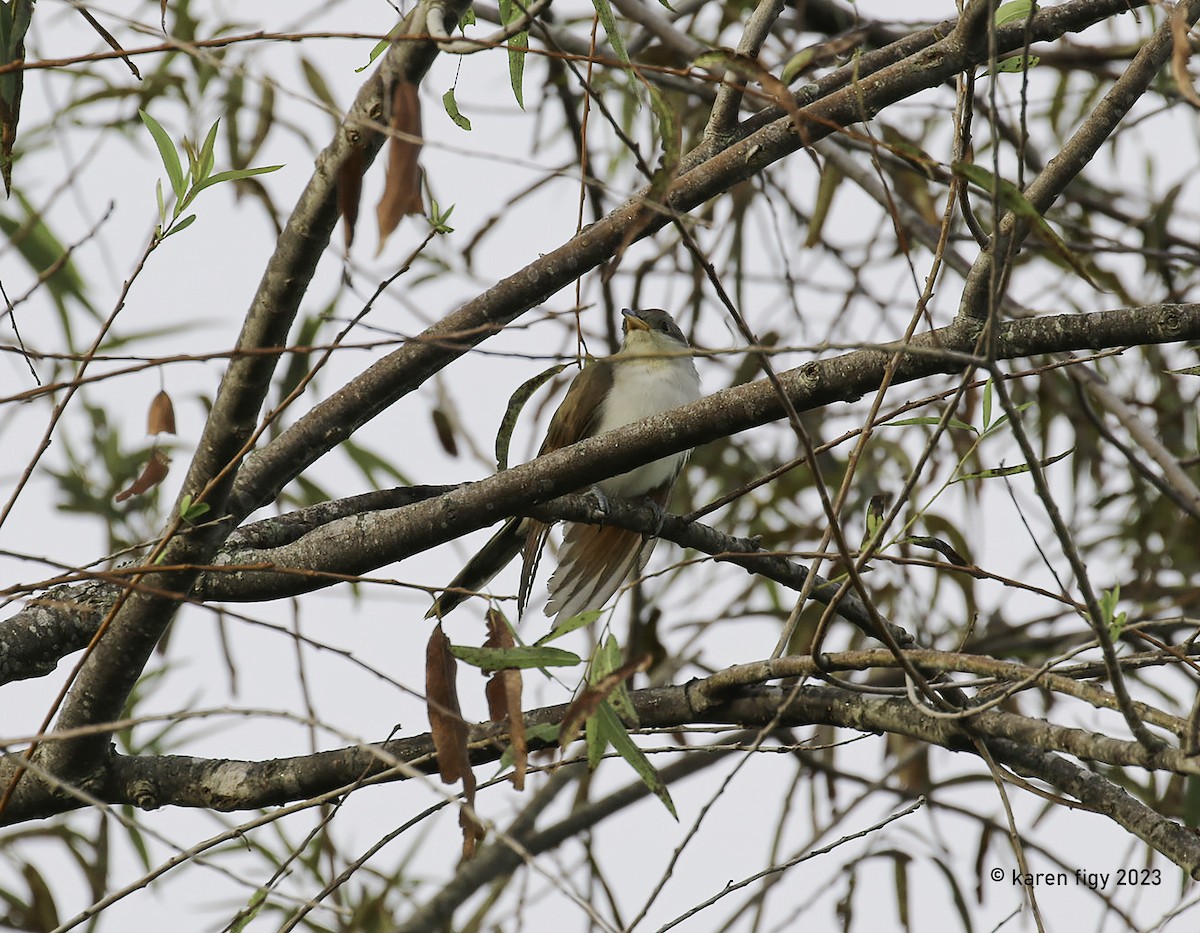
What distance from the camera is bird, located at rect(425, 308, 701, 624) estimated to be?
131 inches

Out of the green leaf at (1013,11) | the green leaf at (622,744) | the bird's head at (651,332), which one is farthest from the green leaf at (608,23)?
the bird's head at (651,332)

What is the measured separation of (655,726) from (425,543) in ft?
1.78

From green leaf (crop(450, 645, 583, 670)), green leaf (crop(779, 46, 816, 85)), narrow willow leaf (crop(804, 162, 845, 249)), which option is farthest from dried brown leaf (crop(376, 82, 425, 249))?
narrow willow leaf (crop(804, 162, 845, 249))

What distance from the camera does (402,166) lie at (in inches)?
53.0

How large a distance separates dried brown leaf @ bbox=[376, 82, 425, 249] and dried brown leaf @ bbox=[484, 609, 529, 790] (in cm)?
65

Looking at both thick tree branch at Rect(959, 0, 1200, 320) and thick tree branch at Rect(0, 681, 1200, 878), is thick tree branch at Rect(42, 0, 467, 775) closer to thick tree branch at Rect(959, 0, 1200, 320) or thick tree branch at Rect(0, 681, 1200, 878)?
thick tree branch at Rect(0, 681, 1200, 878)

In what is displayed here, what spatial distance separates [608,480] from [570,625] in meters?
1.67

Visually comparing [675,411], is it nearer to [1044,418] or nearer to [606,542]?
[606,542]

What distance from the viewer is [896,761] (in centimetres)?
454

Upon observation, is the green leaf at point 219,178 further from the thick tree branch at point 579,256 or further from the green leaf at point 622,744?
the green leaf at point 622,744

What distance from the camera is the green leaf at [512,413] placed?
2543 mm

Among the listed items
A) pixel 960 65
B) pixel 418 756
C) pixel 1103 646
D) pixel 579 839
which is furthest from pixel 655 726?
pixel 579 839

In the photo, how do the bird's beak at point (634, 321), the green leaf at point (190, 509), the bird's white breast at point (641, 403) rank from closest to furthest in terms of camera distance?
the green leaf at point (190, 509) → the bird's white breast at point (641, 403) → the bird's beak at point (634, 321)

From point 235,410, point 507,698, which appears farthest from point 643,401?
point 507,698
